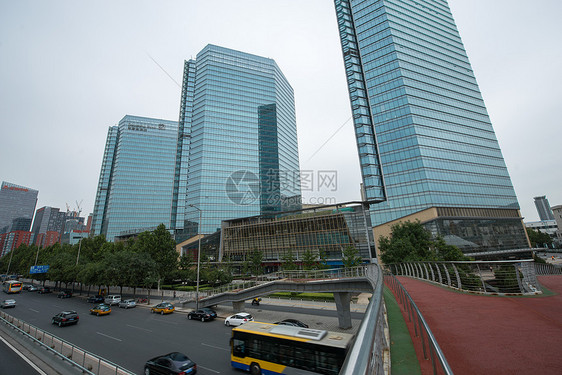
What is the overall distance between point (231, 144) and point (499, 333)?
9619cm

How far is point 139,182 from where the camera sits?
376ft

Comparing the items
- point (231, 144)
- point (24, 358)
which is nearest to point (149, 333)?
point (24, 358)

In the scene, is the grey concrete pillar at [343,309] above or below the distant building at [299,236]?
below

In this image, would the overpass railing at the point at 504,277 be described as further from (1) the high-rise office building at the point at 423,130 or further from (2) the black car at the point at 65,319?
(1) the high-rise office building at the point at 423,130

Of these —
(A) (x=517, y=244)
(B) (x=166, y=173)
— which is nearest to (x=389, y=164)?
(A) (x=517, y=244)

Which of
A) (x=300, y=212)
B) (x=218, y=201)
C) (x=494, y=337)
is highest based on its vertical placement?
(x=218, y=201)

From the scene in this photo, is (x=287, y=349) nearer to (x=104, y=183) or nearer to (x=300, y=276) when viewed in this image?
(x=300, y=276)

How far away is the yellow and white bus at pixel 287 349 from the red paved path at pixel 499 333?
487 cm

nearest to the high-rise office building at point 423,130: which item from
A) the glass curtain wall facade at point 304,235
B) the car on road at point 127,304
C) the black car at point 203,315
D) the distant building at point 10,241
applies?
the glass curtain wall facade at point 304,235

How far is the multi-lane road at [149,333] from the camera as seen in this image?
16625mm

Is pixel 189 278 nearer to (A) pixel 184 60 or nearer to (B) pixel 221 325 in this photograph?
(B) pixel 221 325

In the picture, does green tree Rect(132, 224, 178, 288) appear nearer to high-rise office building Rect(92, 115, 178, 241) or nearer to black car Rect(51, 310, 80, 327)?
black car Rect(51, 310, 80, 327)

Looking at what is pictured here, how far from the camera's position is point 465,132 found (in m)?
69.9

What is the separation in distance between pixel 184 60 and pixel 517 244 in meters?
156
